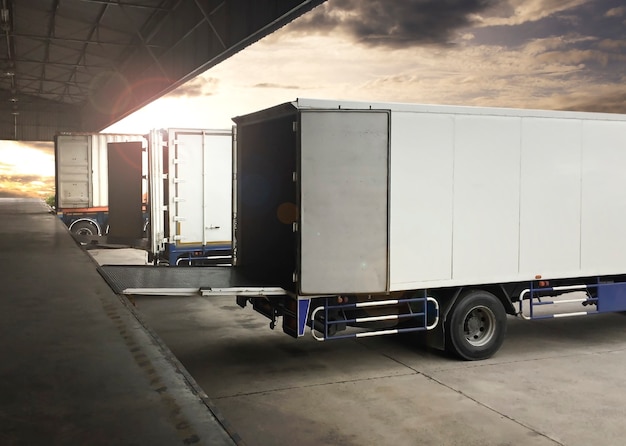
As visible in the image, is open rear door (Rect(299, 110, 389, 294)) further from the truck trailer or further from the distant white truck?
the distant white truck

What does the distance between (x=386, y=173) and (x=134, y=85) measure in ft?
58.2

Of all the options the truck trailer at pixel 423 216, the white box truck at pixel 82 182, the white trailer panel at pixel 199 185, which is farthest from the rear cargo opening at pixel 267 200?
the white box truck at pixel 82 182

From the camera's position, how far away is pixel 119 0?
16.5 m

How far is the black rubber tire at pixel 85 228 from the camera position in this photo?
73.0 ft

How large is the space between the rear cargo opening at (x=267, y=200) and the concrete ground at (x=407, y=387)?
123cm

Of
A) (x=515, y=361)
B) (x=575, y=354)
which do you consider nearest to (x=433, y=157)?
(x=515, y=361)

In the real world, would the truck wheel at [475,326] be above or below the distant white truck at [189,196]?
below

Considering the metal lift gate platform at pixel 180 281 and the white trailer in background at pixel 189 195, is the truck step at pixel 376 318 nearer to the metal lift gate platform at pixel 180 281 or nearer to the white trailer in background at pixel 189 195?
the metal lift gate platform at pixel 180 281

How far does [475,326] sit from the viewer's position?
28.5 ft

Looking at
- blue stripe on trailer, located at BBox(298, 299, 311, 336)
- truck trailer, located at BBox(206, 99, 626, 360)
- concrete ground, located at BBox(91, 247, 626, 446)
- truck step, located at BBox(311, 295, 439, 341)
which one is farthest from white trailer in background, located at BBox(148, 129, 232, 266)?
blue stripe on trailer, located at BBox(298, 299, 311, 336)

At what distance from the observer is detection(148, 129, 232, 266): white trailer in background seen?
13.5m

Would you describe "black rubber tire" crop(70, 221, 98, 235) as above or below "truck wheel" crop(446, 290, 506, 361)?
above

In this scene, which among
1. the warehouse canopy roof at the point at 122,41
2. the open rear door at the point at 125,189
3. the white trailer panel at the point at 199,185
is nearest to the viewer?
the warehouse canopy roof at the point at 122,41

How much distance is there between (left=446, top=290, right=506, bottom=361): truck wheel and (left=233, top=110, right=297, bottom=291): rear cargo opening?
231 cm
